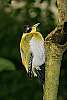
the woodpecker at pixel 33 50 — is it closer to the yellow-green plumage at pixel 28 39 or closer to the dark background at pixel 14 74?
the yellow-green plumage at pixel 28 39

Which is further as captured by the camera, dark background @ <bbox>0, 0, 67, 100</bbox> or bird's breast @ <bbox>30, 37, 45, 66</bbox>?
dark background @ <bbox>0, 0, 67, 100</bbox>

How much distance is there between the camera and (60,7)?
489 millimetres

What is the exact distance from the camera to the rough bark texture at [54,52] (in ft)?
1.61

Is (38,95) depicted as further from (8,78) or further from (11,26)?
(11,26)

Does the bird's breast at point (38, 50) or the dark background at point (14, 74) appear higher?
the bird's breast at point (38, 50)

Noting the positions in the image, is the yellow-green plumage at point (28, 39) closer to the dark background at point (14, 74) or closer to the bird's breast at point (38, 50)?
the bird's breast at point (38, 50)

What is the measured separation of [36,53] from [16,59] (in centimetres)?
150

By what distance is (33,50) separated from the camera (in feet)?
1.66

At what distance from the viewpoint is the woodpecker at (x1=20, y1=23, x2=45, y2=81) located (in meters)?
0.50

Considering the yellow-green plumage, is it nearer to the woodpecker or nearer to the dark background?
the woodpecker

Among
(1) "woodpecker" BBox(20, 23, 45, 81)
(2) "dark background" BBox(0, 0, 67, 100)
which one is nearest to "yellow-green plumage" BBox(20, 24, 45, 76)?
(1) "woodpecker" BBox(20, 23, 45, 81)

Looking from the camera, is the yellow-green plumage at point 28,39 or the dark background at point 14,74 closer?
the yellow-green plumage at point 28,39

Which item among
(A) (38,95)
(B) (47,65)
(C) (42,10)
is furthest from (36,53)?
(A) (38,95)

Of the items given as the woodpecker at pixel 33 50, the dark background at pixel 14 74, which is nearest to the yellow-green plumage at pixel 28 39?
the woodpecker at pixel 33 50
